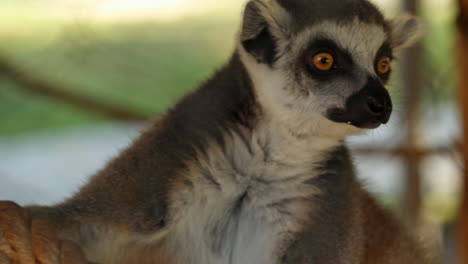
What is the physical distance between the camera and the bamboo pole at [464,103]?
2.59m

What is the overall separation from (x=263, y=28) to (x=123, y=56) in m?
3.97

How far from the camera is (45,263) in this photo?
5.29 feet

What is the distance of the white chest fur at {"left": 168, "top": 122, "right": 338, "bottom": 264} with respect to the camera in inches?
87.1

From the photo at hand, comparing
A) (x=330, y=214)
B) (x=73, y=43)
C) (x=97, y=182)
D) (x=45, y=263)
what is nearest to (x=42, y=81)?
(x=73, y=43)

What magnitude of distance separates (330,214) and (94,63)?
14.3ft

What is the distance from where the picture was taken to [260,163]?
7.45 feet

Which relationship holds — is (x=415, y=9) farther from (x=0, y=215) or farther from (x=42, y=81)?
(x=0, y=215)

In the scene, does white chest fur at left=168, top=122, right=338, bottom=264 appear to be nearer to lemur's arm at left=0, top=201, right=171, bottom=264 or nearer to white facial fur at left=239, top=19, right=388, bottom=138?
white facial fur at left=239, top=19, right=388, bottom=138

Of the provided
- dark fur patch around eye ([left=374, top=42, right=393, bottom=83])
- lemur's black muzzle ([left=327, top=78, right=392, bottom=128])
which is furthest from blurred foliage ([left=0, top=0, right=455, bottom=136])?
lemur's black muzzle ([left=327, top=78, right=392, bottom=128])

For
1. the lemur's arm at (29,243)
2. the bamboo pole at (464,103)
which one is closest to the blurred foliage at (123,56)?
the bamboo pole at (464,103)

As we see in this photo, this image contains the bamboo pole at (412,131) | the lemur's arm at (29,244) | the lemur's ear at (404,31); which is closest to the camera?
the lemur's arm at (29,244)

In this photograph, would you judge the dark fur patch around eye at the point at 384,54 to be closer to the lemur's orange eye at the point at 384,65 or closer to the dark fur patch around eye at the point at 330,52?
the lemur's orange eye at the point at 384,65

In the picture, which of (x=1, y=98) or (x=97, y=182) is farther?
(x=1, y=98)

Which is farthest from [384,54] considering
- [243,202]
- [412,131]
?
[412,131]
